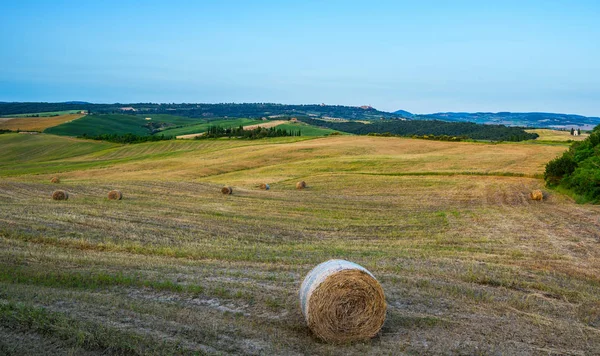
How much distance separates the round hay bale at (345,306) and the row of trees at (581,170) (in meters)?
22.6

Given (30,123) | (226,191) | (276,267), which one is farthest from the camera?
(30,123)

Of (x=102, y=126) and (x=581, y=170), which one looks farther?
(x=102, y=126)

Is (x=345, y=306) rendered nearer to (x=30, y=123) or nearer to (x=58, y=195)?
(x=58, y=195)

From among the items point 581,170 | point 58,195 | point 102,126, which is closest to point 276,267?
point 58,195

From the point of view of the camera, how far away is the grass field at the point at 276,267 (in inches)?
312

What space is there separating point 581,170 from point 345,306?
2513 centimetres

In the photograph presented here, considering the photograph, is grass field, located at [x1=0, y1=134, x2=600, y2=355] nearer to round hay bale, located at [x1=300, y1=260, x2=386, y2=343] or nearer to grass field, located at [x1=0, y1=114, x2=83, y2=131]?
round hay bale, located at [x1=300, y1=260, x2=386, y2=343]

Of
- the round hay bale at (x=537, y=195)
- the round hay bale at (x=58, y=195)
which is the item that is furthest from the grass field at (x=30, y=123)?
the round hay bale at (x=537, y=195)

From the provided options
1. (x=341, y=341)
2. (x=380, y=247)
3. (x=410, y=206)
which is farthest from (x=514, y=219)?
(x=341, y=341)

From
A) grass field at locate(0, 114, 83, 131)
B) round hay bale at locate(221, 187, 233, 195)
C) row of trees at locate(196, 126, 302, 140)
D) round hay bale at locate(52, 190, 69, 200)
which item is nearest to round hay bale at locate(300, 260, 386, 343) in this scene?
round hay bale at locate(52, 190, 69, 200)

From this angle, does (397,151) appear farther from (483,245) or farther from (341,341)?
(341,341)

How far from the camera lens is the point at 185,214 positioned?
20578 mm

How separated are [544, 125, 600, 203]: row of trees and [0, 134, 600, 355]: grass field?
138 cm

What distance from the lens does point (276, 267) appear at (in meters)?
12.7
